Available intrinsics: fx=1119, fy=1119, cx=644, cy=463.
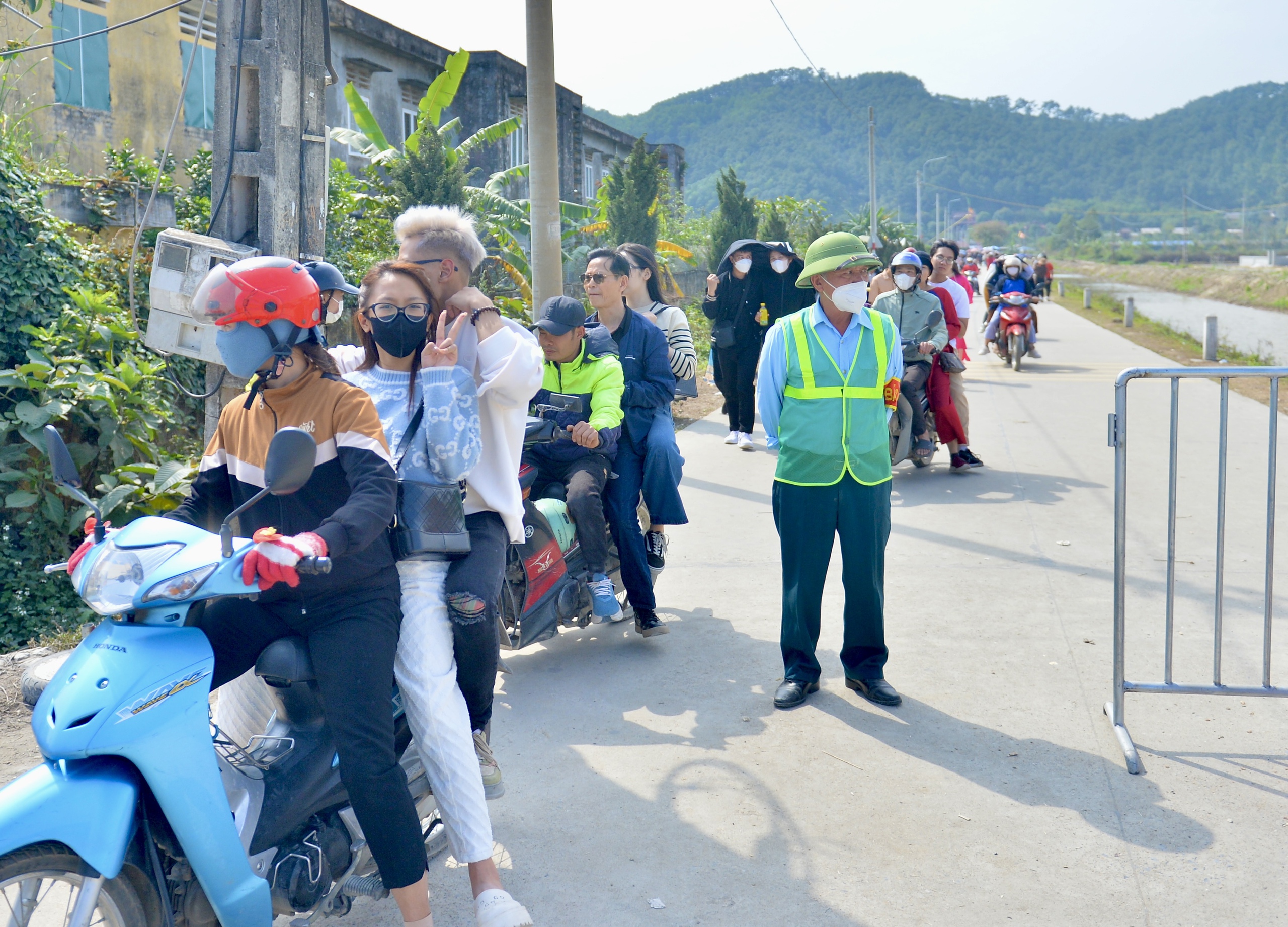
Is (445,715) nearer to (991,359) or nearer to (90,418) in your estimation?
(90,418)

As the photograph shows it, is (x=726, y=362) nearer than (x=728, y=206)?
Yes

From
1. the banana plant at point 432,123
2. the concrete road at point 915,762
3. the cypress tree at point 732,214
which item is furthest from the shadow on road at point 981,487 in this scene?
the cypress tree at point 732,214

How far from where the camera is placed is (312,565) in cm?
245

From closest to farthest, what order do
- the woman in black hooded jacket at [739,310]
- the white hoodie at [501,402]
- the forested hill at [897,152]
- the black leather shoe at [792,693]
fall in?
the white hoodie at [501,402] < the black leather shoe at [792,693] < the woman in black hooded jacket at [739,310] < the forested hill at [897,152]

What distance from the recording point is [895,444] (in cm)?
905

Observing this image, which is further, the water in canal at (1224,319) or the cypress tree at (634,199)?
the water in canal at (1224,319)

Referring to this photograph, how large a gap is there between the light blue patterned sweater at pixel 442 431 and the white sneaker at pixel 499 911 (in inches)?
45.1

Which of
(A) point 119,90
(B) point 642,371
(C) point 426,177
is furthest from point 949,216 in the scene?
(B) point 642,371

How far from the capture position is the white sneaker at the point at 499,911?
2932 millimetres

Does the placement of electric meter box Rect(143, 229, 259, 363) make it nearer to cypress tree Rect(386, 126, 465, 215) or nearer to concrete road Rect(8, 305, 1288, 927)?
concrete road Rect(8, 305, 1288, 927)

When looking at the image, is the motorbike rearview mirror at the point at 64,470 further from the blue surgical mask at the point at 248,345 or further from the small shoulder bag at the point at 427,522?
the small shoulder bag at the point at 427,522

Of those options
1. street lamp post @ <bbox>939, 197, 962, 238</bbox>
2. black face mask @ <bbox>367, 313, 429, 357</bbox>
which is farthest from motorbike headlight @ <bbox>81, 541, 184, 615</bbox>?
street lamp post @ <bbox>939, 197, 962, 238</bbox>

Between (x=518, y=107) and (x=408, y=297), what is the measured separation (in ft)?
72.0

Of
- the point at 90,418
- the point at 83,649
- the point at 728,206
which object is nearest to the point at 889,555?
the point at 90,418
